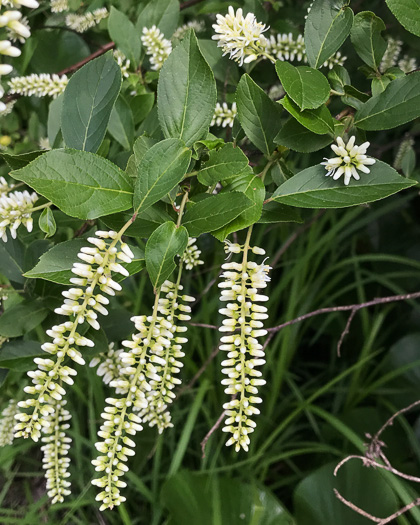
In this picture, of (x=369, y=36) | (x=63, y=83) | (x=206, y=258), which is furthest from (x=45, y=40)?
(x=369, y=36)

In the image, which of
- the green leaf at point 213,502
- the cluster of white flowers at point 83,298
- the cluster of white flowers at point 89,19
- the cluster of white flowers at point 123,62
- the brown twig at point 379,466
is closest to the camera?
the cluster of white flowers at point 83,298

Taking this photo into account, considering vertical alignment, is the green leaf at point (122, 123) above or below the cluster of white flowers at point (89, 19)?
below

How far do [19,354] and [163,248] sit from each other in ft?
1.02

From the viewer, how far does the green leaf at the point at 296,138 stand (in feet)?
1.54

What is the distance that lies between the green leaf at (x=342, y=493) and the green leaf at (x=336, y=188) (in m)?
0.72

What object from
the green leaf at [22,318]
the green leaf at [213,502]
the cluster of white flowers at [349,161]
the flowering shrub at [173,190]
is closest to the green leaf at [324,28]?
the flowering shrub at [173,190]

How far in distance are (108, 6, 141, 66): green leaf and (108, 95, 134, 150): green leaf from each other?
0.13 metres

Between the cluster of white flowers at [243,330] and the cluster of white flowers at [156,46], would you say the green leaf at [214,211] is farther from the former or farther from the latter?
the cluster of white flowers at [156,46]

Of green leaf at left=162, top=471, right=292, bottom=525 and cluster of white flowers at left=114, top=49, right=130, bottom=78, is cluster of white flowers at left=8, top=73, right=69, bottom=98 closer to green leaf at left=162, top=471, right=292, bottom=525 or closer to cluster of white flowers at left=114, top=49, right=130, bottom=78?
cluster of white flowers at left=114, top=49, right=130, bottom=78

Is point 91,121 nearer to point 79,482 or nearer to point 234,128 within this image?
point 234,128

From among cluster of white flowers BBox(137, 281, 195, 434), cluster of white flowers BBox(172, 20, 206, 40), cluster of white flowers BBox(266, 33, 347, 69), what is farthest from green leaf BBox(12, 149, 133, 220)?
cluster of white flowers BBox(172, 20, 206, 40)

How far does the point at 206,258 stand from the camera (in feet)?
4.15

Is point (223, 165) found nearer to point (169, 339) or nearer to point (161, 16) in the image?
point (169, 339)

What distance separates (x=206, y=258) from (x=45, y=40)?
0.60 meters
